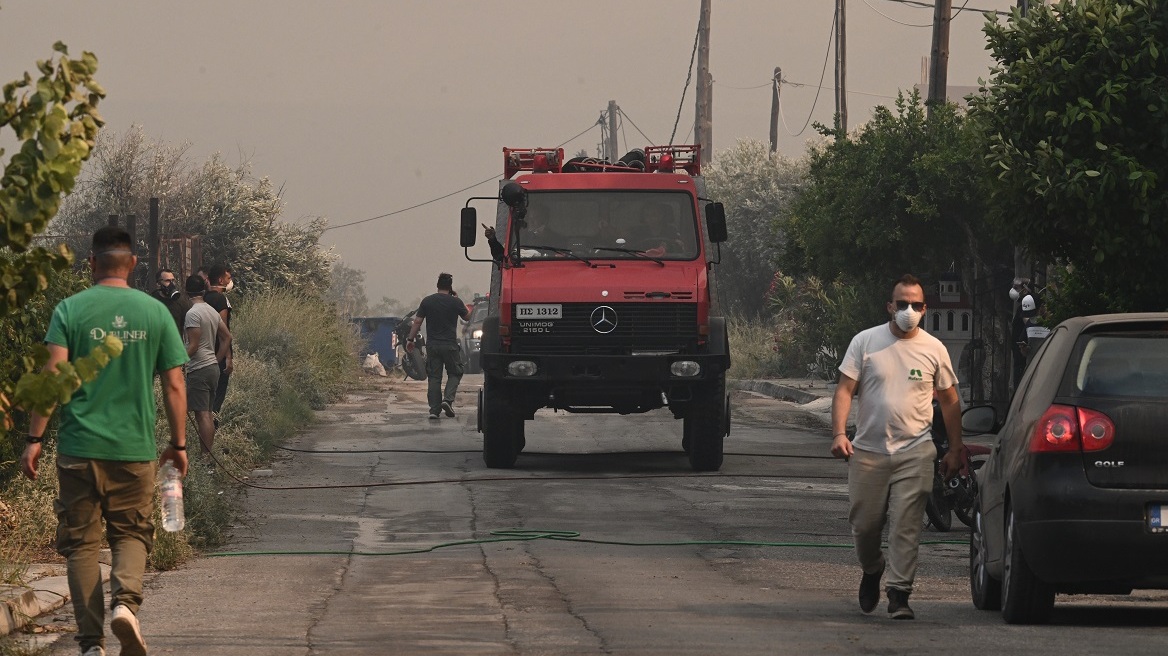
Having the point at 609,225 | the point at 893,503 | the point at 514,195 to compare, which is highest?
the point at 514,195

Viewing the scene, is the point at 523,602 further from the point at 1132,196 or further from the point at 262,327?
the point at 262,327

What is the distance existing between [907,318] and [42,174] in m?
4.42

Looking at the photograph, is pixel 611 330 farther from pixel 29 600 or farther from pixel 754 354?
pixel 754 354

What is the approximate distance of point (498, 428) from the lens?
1722 cm

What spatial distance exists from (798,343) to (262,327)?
35.8 ft

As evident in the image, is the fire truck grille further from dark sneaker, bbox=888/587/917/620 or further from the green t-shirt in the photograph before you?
the green t-shirt

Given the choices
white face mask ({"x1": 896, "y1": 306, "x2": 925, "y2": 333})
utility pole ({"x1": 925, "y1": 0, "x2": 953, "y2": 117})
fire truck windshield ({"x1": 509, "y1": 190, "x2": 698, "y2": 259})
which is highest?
utility pole ({"x1": 925, "y1": 0, "x2": 953, "y2": 117})

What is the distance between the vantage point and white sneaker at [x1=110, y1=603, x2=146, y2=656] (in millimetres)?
7172

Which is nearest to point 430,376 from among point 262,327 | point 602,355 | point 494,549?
point 262,327

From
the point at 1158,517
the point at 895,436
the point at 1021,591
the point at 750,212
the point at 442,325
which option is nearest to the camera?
the point at 1158,517

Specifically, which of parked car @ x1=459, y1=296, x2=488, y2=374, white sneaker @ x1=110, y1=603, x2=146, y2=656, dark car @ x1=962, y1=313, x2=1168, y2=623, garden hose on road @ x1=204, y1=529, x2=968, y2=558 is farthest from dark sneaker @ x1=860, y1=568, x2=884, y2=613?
parked car @ x1=459, y1=296, x2=488, y2=374

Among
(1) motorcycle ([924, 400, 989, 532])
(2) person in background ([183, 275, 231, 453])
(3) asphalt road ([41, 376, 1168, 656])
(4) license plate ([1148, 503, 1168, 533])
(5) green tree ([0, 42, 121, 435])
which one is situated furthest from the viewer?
(2) person in background ([183, 275, 231, 453])

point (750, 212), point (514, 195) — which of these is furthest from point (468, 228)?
point (750, 212)

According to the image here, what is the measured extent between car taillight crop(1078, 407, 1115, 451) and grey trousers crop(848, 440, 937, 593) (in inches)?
43.4
